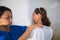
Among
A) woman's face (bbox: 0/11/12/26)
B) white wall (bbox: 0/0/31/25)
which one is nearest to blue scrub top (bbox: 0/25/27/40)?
woman's face (bbox: 0/11/12/26)

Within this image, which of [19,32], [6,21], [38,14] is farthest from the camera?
[38,14]

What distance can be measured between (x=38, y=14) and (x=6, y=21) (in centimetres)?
48

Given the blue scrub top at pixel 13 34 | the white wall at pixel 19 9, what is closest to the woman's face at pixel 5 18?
the blue scrub top at pixel 13 34

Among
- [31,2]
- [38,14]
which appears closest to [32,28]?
[38,14]

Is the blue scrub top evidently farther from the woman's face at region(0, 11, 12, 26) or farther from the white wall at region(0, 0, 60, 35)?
the white wall at region(0, 0, 60, 35)

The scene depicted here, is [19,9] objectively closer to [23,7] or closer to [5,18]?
[23,7]

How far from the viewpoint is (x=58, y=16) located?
206cm

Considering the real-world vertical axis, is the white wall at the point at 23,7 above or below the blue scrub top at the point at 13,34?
above

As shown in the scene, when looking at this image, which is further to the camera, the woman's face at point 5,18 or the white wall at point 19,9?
the white wall at point 19,9

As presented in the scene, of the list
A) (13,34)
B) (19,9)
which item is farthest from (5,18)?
(19,9)

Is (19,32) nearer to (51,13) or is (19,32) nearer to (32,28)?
(32,28)

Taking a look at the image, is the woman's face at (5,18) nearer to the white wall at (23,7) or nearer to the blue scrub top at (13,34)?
the blue scrub top at (13,34)

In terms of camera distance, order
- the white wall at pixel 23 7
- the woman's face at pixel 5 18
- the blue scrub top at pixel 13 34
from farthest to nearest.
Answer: the white wall at pixel 23 7, the woman's face at pixel 5 18, the blue scrub top at pixel 13 34

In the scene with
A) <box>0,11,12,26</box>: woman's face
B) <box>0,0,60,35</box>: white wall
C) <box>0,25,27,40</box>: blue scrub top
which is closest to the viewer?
<box>0,25,27,40</box>: blue scrub top
